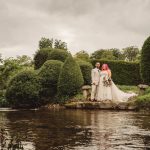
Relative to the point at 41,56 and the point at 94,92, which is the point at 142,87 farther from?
the point at 41,56

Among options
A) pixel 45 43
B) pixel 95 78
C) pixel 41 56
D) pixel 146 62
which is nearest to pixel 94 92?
pixel 95 78

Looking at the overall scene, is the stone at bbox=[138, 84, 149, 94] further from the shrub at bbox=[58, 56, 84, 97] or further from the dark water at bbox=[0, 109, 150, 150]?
the dark water at bbox=[0, 109, 150, 150]

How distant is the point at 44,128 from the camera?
14086 mm

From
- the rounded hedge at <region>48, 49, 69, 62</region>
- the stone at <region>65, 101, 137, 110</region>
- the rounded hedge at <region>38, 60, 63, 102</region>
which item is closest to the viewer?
the stone at <region>65, 101, 137, 110</region>

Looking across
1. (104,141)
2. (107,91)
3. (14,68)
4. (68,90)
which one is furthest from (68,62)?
(104,141)

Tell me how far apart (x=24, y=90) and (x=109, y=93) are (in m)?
5.87

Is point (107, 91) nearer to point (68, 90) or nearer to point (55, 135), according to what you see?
point (68, 90)

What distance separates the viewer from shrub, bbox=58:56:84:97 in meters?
28.9

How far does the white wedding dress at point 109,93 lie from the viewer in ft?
88.0

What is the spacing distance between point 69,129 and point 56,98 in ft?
53.1

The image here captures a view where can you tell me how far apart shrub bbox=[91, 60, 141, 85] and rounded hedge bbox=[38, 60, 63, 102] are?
331 inches

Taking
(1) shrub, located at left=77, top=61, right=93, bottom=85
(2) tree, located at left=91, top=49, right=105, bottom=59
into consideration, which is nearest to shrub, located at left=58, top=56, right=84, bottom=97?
(1) shrub, located at left=77, top=61, right=93, bottom=85

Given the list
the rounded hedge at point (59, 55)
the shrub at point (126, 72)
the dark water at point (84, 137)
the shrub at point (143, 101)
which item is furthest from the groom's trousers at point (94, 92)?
the dark water at point (84, 137)

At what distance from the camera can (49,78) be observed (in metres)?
30.0
